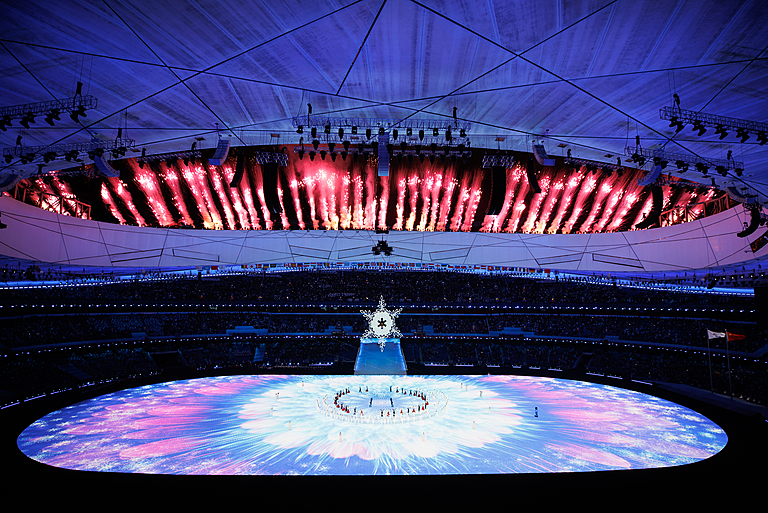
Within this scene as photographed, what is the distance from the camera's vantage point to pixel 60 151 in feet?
74.5

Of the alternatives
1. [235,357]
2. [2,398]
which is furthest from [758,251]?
[2,398]

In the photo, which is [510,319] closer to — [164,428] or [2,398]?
[164,428]

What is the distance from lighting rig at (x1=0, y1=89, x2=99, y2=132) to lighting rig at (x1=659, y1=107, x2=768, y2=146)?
2216 centimetres

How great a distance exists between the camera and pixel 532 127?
2227 cm

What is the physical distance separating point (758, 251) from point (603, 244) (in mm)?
12248

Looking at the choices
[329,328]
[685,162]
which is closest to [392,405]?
[685,162]

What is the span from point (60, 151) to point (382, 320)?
111 ft

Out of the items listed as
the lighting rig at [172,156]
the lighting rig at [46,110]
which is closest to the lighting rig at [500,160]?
the lighting rig at [172,156]

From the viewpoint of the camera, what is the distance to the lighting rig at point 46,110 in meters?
15.8

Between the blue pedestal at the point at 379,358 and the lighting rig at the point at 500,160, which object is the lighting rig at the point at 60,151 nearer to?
the lighting rig at the point at 500,160

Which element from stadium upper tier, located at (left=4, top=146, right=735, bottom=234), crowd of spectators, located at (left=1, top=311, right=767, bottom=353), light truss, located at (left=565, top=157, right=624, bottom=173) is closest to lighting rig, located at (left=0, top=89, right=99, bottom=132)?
stadium upper tier, located at (left=4, top=146, right=735, bottom=234)

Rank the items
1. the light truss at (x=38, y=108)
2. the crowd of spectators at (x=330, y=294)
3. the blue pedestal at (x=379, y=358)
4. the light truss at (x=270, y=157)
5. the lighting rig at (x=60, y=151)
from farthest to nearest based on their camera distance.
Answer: the crowd of spectators at (x=330, y=294) → the blue pedestal at (x=379, y=358) → the light truss at (x=270, y=157) → the lighting rig at (x=60, y=151) → the light truss at (x=38, y=108)

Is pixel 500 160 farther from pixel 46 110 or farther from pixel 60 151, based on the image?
pixel 60 151

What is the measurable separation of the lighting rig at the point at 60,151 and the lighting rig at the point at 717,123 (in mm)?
23438
